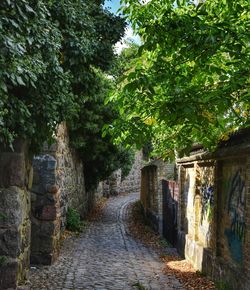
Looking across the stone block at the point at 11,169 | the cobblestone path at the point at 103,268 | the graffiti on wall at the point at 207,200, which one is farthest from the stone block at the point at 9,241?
the graffiti on wall at the point at 207,200

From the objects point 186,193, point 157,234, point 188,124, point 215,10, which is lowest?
point 157,234

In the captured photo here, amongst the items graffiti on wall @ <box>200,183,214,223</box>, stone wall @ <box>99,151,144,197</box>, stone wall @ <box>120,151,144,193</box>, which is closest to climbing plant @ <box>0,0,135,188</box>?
graffiti on wall @ <box>200,183,214,223</box>

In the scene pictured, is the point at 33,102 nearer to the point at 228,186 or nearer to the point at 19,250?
the point at 19,250

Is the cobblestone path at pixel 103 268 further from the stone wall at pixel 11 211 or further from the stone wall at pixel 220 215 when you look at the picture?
the stone wall at pixel 11 211

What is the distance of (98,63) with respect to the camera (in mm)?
9203

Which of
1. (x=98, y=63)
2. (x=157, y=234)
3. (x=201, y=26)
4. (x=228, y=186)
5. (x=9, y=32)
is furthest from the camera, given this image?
(x=157, y=234)

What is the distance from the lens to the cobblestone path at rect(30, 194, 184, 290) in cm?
754

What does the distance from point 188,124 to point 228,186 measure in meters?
1.94

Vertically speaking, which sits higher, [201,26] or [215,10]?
[215,10]

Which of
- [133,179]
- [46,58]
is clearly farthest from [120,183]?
[46,58]

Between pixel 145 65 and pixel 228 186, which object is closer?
pixel 145 65

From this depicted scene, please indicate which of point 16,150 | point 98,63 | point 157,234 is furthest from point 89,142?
point 16,150

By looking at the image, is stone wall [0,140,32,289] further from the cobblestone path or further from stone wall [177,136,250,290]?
stone wall [177,136,250,290]

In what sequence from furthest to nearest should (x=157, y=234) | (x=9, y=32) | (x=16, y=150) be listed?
(x=157, y=234) < (x=16, y=150) < (x=9, y=32)
